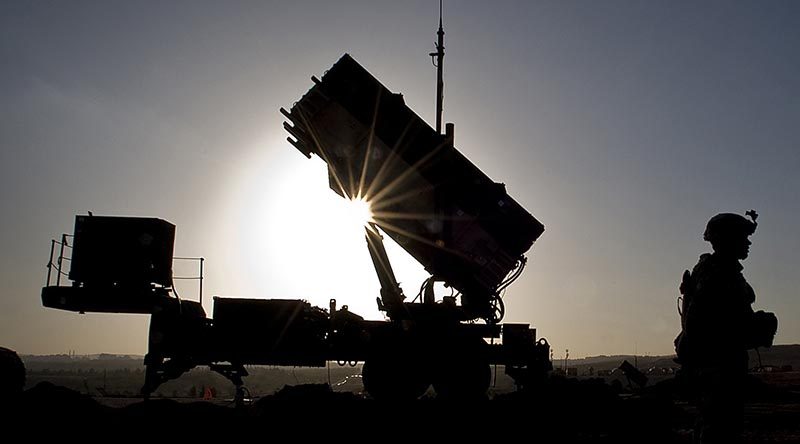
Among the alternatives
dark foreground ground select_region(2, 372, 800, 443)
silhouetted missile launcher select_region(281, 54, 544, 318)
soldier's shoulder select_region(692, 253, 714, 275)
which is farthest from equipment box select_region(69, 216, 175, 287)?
soldier's shoulder select_region(692, 253, 714, 275)

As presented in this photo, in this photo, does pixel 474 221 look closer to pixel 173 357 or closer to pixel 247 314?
pixel 247 314

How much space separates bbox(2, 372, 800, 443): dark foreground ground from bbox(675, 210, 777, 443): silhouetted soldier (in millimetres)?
2286

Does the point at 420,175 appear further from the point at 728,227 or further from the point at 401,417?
the point at 728,227

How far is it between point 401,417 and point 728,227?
601 centimetres

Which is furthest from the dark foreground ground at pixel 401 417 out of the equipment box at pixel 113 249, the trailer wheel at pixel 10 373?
the equipment box at pixel 113 249

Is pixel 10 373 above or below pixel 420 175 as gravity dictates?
A: below

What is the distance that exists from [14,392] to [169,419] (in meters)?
2.37

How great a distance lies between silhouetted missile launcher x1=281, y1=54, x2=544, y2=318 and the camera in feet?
40.9

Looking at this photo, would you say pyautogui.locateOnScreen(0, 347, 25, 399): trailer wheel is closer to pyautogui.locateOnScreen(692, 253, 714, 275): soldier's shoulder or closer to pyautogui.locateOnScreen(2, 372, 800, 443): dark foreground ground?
pyautogui.locateOnScreen(2, 372, 800, 443): dark foreground ground

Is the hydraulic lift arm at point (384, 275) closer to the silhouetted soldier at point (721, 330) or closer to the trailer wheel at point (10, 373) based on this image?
the trailer wheel at point (10, 373)

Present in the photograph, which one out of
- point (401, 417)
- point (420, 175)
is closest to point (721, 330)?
point (401, 417)

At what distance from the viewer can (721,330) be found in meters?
4.29

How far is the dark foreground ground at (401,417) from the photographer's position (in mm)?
7598

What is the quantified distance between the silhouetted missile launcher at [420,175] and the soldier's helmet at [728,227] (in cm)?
811
